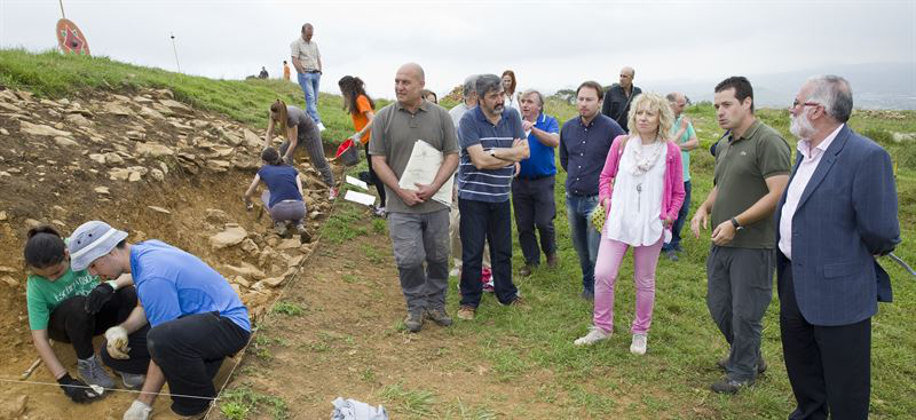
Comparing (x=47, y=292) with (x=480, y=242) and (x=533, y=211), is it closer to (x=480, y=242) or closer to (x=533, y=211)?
(x=480, y=242)

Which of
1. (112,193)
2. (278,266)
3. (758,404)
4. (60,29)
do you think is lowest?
(758,404)

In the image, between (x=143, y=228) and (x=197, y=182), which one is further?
(x=197, y=182)

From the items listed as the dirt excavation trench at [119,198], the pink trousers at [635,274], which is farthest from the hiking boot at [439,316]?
the dirt excavation trench at [119,198]

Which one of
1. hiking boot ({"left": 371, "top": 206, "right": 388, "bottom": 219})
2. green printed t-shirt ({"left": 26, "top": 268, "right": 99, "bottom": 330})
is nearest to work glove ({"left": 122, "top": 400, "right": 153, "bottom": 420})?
green printed t-shirt ({"left": 26, "top": 268, "right": 99, "bottom": 330})

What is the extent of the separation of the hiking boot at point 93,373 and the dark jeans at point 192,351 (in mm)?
710

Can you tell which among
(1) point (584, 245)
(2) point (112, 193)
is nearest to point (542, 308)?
(1) point (584, 245)

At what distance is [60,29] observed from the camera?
12.0m

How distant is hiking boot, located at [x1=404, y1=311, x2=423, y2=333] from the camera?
4887 millimetres

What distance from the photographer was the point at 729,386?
409cm

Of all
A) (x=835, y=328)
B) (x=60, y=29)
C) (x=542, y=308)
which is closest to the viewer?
(x=835, y=328)

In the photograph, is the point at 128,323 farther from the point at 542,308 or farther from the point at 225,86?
the point at 225,86

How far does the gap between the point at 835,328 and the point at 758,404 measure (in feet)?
3.82

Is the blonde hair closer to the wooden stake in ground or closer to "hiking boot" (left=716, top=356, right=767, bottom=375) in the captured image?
"hiking boot" (left=716, top=356, right=767, bottom=375)

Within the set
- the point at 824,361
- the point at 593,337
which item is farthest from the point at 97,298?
the point at 824,361
